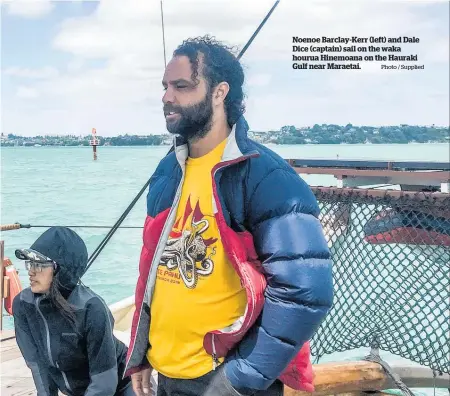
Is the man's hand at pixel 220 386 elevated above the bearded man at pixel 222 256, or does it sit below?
below

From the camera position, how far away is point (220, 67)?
185cm

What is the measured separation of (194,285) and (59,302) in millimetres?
818

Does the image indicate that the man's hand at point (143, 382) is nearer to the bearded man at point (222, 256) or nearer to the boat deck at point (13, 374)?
the bearded man at point (222, 256)

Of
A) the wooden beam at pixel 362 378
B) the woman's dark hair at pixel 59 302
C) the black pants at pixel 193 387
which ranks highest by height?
the woman's dark hair at pixel 59 302

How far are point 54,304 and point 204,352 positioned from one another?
85cm

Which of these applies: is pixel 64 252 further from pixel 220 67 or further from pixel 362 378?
pixel 362 378

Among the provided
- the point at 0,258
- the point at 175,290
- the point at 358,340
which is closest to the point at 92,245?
the point at 0,258

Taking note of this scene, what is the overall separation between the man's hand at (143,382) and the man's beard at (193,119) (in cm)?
77

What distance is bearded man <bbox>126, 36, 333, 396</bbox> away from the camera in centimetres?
163

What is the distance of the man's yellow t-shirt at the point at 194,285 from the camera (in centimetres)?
175

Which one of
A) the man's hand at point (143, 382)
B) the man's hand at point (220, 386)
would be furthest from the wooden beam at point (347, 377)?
the man's hand at point (220, 386)

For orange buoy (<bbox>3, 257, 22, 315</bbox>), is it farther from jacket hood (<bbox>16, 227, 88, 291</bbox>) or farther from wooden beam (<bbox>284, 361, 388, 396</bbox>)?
jacket hood (<bbox>16, 227, 88, 291</bbox>)

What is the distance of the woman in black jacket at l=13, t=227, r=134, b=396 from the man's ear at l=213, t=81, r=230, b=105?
3.16ft

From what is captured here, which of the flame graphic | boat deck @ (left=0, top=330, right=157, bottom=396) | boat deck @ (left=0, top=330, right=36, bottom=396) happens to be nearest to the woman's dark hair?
the flame graphic
